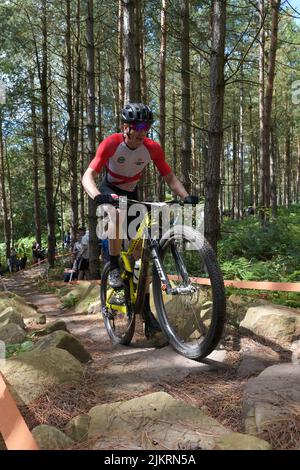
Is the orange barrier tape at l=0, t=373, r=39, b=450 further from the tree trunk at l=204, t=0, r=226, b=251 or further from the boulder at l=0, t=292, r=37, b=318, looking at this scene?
the boulder at l=0, t=292, r=37, b=318

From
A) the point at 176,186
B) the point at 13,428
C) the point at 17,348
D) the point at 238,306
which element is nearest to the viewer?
the point at 13,428

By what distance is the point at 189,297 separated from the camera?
358 cm

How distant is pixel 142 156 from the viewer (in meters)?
4.18

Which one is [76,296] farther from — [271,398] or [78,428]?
[271,398]

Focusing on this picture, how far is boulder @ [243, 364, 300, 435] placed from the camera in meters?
2.27

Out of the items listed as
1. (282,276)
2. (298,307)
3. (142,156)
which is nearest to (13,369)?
(142,156)

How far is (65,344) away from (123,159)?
73.7 inches

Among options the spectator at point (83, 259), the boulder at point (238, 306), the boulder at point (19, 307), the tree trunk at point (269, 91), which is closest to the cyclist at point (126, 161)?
the boulder at point (238, 306)

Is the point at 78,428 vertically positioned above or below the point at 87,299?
above

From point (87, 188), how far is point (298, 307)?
3.01 m

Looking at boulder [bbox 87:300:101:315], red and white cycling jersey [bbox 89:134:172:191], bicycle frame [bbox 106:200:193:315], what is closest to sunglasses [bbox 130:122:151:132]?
red and white cycling jersey [bbox 89:134:172:191]

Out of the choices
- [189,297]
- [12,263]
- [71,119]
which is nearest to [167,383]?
[189,297]

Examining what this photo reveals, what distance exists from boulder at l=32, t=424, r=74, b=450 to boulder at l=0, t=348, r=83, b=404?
0.67 m
